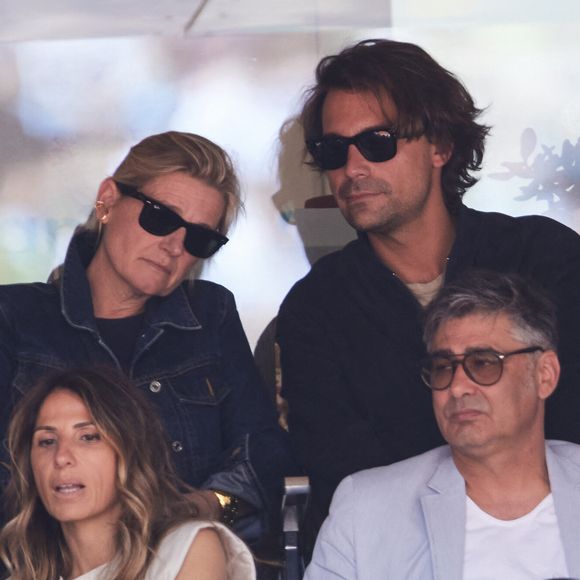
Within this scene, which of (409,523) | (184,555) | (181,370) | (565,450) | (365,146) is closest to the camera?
(184,555)

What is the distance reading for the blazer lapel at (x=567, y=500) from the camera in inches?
134

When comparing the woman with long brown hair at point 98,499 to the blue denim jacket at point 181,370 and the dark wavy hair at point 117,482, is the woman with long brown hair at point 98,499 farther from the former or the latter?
the blue denim jacket at point 181,370

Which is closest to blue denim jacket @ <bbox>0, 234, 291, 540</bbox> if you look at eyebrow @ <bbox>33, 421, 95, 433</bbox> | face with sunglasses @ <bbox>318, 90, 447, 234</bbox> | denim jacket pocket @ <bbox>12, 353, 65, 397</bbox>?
denim jacket pocket @ <bbox>12, 353, 65, 397</bbox>

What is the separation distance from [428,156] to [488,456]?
109 cm

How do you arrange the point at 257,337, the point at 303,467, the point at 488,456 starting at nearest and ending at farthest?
the point at 488,456 → the point at 303,467 → the point at 257,337

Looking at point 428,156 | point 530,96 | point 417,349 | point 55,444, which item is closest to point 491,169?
point 530,96

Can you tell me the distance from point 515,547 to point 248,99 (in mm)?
2132

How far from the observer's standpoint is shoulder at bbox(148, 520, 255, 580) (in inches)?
134

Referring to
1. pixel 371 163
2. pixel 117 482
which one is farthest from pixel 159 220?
pixel 117 482

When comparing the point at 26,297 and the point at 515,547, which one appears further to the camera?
the point at 26,297

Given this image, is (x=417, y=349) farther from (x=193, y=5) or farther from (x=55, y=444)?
(x=193, y=5)

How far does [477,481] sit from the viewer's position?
3531 mm

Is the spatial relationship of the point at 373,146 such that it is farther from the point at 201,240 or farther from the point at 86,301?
the point at 86,301

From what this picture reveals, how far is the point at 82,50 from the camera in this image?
5.06 metres
